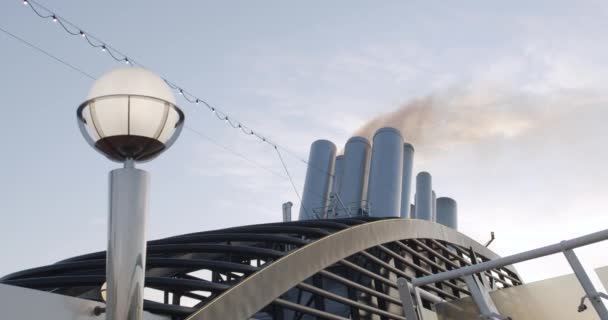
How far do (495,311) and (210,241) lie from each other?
24.5ft

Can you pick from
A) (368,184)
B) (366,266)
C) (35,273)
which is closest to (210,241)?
(35,273)

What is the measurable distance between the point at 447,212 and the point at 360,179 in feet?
25.7

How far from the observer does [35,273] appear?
9.55m

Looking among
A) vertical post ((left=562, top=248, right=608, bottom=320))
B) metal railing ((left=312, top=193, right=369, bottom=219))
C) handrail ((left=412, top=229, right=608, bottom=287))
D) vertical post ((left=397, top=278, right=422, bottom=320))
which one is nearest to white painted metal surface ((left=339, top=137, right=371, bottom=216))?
metal railing ((left=312, top=193, right=369, bottom=219))

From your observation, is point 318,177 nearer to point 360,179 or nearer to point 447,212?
point 360,179

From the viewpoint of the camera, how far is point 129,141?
115 inches

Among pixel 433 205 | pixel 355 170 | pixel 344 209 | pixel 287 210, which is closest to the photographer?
pixel 287 210

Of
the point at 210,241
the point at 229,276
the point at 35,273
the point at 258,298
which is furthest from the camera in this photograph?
the point at 229,276

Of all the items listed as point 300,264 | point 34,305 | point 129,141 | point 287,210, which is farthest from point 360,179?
point 129,141

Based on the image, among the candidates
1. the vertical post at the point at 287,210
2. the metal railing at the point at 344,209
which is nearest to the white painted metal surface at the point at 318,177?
the metal railing at the point at 344,209

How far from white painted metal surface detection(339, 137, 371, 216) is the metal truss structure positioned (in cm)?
562

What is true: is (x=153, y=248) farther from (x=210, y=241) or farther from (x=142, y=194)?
(x=142, y=194)

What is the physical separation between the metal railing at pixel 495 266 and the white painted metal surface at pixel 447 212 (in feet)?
80.2

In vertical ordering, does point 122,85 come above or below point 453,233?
below
